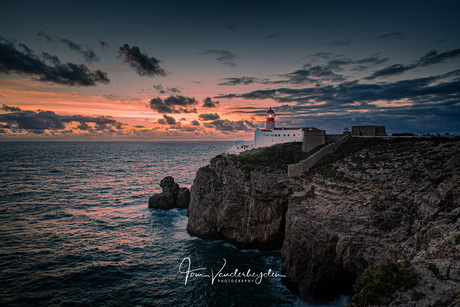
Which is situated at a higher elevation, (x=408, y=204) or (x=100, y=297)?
(x=408, y=204)

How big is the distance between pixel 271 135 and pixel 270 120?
23.9ft

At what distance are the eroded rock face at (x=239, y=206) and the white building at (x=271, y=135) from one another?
80.5 feet

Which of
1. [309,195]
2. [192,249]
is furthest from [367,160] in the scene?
[192,249]

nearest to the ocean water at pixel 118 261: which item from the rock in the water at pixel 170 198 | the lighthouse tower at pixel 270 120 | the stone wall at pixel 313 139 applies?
the rock in the water at pixel 170 198

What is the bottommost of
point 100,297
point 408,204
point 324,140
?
point 100,297

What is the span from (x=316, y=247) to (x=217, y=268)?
12.9 m

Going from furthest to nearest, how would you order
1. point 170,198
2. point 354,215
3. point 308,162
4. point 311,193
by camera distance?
point 170,198
point 308,162
point 311,193
point 354,215

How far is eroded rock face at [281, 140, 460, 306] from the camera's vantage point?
1611 cm

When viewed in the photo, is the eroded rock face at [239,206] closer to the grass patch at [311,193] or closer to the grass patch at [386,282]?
the grass patch at [311,193]

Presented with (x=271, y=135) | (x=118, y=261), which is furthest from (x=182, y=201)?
(x=271, y=135)

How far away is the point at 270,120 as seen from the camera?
6950 centimetres

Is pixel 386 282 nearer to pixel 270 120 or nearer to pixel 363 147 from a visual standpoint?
pixel 363 147

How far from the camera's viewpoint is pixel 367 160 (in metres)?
30.4

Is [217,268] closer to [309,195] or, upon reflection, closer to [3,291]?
[309,195]
